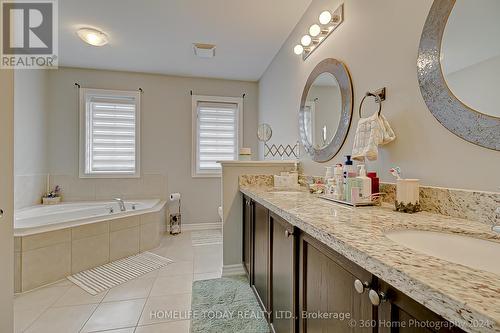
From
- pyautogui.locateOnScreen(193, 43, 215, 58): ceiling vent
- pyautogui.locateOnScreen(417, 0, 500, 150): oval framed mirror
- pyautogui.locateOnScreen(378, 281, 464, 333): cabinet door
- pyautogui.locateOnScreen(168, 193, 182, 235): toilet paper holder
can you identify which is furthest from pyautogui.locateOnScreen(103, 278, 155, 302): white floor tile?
pyautogui.locateOnScreen(193, 43, 215, 58): ceiling vent

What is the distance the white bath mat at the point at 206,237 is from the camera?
3.28 meters

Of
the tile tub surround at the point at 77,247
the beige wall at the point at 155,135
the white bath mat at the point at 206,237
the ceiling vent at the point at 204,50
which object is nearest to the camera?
the tile tub surround at the point at 77,247

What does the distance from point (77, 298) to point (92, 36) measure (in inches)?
103

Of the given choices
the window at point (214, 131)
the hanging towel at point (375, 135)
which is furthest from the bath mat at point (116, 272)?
the hanging towel at point (375, 135)

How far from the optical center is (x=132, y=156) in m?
3.72

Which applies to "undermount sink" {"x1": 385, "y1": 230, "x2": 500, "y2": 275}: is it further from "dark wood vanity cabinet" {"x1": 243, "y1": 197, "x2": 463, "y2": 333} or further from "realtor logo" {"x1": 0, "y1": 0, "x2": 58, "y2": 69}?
"realtor logo" {"x1": 0, "y1": 0, "x2": 58, "y2": 69}

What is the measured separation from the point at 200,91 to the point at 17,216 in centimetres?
287

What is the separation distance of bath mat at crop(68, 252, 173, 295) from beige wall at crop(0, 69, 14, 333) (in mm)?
840

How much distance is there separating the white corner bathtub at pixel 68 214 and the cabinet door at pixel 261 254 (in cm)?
Result: 175

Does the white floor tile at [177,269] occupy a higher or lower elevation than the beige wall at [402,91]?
lower

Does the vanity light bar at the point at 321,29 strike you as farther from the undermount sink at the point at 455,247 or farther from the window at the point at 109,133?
the window at the point at 109,133

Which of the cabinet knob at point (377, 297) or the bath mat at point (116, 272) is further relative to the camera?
the bath mat at point (116, 272)

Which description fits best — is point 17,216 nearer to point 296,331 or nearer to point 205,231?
point 205,231

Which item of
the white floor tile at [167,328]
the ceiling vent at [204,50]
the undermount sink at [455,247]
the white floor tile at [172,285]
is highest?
the ceiling vent at [204,50]
